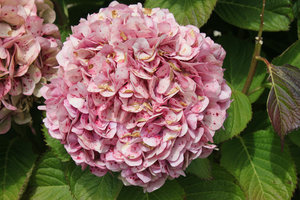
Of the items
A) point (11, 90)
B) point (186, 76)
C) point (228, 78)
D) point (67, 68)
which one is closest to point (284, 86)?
point (186, 76)

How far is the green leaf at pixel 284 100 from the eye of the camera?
3.25 ft

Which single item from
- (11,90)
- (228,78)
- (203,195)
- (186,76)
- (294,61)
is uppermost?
(186,76)

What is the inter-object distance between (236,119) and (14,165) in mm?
719

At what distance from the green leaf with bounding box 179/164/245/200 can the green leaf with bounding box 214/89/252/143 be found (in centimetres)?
17

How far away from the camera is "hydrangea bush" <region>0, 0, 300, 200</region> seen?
0.88 meters

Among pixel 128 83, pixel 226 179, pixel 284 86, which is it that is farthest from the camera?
pixel 226 179

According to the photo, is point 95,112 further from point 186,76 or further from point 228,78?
point 228,78

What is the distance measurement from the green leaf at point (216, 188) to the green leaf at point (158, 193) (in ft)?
0.44

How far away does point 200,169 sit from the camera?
3.42ft

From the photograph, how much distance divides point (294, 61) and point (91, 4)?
0.76m

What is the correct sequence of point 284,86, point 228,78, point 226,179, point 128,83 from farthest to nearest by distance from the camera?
1. point 228,78
2. point 226,179
3. point 284,86
4. point 128,83

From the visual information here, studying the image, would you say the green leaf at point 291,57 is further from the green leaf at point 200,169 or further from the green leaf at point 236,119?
the green leaf at point 200,169

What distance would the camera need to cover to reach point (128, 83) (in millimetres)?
883

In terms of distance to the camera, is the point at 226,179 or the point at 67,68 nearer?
the point at 67,68
